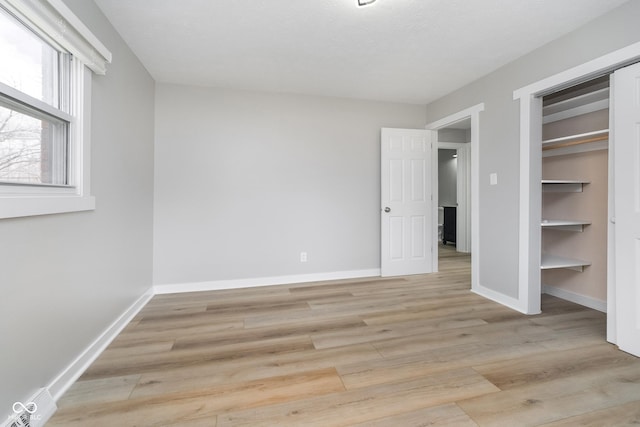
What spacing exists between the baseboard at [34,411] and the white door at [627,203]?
347 centimetres

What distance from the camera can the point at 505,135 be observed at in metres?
2.79

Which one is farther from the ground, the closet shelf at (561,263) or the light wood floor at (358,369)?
the closet shelf at (561,263)

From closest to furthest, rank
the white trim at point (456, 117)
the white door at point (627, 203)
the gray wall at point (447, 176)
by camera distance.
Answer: the white door at point (627, 203), the white trim at point (456, 117), the gray wall at point (447, 176)

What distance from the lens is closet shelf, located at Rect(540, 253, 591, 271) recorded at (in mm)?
2672

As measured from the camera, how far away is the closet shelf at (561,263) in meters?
2.67

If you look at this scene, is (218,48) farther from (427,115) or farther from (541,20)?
(427,115)

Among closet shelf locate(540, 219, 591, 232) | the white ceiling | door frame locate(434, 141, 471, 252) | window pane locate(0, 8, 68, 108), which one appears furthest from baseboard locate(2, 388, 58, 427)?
door frame locate(434, 141, 471, 252)

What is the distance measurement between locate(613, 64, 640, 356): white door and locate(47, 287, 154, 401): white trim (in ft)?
11.6

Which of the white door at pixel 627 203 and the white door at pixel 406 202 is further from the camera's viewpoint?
the white door at pixel 406 202

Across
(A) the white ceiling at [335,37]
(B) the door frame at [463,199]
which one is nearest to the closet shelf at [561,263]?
(A) the white ceiling at [335,37]

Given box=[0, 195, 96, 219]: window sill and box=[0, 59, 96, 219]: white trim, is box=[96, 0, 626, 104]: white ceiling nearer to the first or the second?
box=[0, 59, 96, 219]: white trim

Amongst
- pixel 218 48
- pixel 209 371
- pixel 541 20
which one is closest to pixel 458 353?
pixel 209 371

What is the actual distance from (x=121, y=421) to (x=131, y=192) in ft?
6.09

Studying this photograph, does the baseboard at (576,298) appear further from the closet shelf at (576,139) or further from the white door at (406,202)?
the closet shelf at (576,139)
